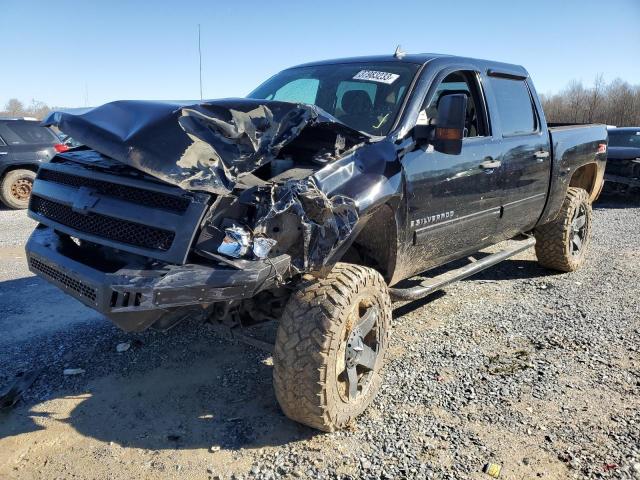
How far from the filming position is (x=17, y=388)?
10.9ft

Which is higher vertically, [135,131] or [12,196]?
[135,131]

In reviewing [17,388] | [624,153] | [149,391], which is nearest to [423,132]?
[149,391]

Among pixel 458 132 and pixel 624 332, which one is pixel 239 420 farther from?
pixel 624 332

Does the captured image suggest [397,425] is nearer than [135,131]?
No

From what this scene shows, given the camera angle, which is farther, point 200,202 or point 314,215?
point 314,215

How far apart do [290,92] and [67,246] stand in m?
2.15

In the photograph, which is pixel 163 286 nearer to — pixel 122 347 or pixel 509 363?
pixel 122 347

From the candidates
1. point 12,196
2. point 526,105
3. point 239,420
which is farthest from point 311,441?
point 12,196

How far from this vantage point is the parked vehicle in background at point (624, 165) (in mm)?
11492

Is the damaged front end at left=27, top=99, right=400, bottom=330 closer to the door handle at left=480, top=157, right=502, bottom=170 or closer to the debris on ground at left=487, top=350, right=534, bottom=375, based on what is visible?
the door handle at left=480, top=157, right=502, bottom=170

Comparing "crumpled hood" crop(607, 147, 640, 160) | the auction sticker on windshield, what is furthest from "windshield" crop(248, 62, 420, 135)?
"crumpled hood" crop(607, 147, 640, 160)

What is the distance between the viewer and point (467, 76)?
4324mm

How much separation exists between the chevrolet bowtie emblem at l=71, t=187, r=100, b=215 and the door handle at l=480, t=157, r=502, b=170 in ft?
9.04

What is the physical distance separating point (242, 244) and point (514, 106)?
3407mm
